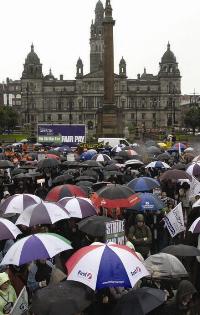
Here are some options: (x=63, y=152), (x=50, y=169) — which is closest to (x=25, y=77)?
(x=63, y=152)

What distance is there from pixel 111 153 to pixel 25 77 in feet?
354

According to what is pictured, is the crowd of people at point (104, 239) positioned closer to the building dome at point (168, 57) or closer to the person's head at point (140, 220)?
the person's head at point (140, 220)

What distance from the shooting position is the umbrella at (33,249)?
7520 mm

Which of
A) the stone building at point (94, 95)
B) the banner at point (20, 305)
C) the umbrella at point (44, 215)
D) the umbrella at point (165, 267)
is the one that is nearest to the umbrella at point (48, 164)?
the umbrella at point (44, 215)

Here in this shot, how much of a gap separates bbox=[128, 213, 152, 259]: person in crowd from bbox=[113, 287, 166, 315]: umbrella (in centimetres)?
357

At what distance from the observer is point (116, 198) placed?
1120cm

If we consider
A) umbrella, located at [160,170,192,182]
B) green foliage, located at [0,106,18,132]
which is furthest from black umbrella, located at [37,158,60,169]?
green foliage, located at [0,106,18,132]

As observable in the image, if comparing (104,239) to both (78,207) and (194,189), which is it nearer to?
(78,207)

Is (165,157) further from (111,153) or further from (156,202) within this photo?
(156,202)

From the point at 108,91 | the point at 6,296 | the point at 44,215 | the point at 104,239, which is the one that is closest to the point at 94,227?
the point at 104,239

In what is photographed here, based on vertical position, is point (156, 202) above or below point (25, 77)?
below

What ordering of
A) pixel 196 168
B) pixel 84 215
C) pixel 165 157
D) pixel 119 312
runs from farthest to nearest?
1. pixel 165 157
2. pixel 196 168
3. pixel 84 215
4. pixel 119 312

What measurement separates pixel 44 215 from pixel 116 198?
1.89 m

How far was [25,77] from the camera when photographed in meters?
133
